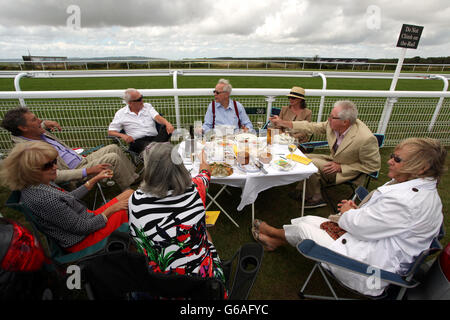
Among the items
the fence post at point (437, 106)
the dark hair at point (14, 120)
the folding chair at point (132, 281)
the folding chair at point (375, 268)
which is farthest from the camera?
the fence post at point (437, 106)

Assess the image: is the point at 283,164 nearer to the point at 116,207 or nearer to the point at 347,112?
the point at 347,112

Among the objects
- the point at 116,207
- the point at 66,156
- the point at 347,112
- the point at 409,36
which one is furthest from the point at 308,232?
the point at 409,36

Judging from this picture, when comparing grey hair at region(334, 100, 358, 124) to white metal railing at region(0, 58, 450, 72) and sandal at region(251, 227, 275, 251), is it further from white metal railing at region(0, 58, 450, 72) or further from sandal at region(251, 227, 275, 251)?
white metal railing at region(0, 58, 450, 72)

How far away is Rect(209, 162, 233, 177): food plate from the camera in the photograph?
7.89 ft

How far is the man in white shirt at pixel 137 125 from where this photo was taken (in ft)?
13.0

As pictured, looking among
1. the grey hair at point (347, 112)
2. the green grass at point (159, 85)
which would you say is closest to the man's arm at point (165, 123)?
the grey hair at point (347, 112)

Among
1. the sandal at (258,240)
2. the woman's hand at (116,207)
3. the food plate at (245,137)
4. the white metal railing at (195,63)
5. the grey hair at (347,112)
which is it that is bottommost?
the sandal at (258,240)

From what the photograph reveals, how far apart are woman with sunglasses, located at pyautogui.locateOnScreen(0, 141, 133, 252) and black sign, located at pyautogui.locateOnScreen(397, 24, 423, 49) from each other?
253 inches

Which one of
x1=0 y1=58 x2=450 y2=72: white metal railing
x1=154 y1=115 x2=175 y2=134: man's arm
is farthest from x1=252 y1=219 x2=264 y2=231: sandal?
x1=0 y1=58 x2=450 y2=72: white metal railing

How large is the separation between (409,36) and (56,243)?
694 centimetres

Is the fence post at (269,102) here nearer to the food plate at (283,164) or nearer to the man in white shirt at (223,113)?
the man in white shirt at (223,113)

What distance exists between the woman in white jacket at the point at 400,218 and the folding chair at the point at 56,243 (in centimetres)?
178
